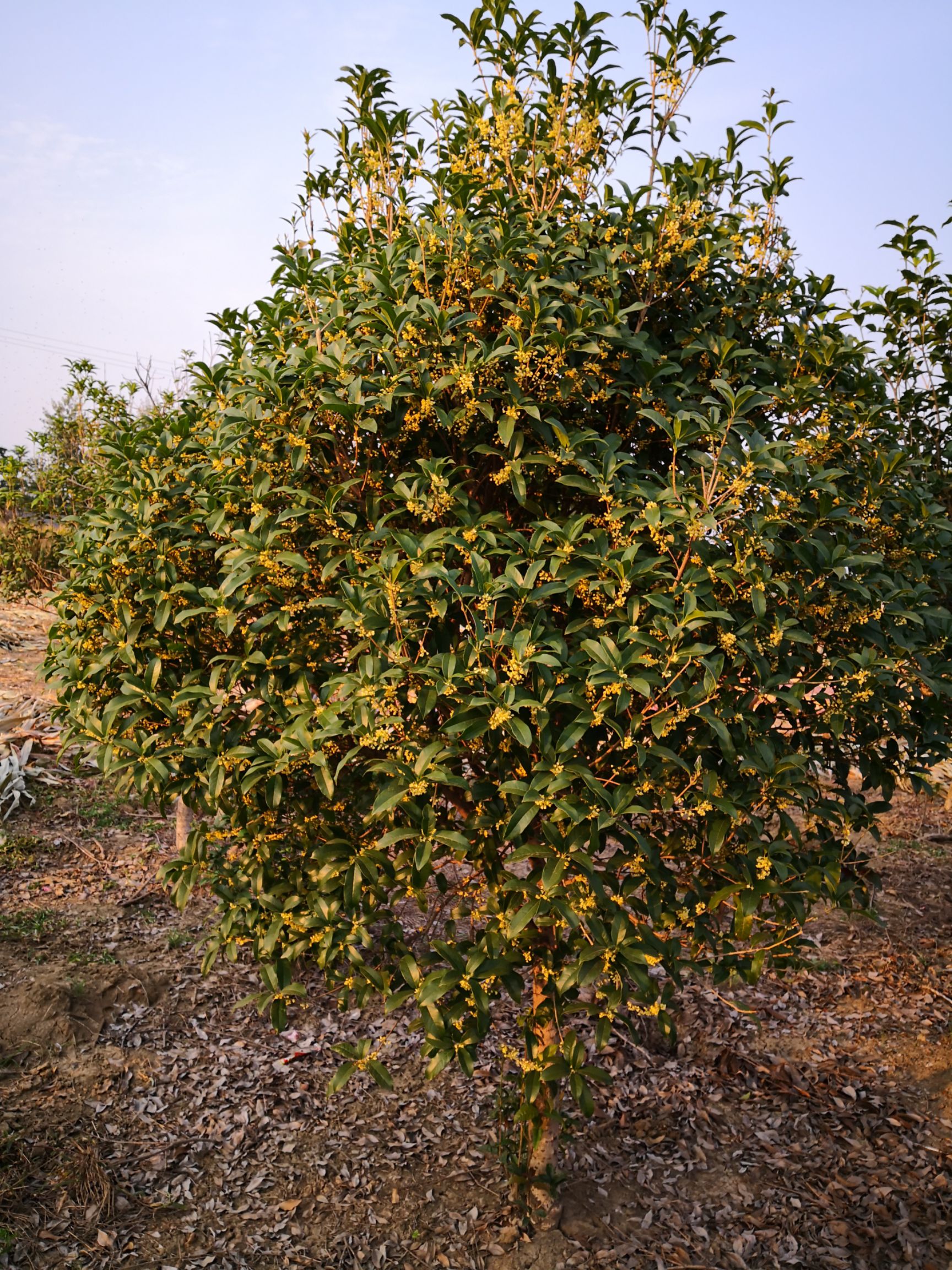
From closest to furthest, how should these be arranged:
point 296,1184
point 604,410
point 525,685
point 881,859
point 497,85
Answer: point 525,685, point 604,410, point 497,85, point 296,1184, point 881,859

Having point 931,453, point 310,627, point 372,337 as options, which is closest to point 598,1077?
point 310,627

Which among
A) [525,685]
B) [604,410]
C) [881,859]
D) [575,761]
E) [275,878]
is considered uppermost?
[604,410]

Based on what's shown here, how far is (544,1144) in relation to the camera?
3625 mm

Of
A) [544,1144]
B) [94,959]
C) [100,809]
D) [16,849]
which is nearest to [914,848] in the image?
[544,1144]

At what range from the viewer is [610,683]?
2385 millimetres

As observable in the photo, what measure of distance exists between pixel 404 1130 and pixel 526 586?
2.88m

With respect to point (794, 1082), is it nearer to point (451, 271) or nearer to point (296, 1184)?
point (296, 1184)

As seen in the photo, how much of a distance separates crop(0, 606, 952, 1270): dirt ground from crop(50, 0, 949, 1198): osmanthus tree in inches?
28.5

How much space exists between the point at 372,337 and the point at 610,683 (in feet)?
4.21

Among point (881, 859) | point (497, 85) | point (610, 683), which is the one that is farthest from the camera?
point (881, 859)

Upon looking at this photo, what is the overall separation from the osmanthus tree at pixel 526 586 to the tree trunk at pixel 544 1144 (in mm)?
136

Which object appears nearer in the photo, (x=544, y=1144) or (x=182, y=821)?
(x=544, y=1144)

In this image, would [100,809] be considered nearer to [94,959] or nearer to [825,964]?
[94,959]

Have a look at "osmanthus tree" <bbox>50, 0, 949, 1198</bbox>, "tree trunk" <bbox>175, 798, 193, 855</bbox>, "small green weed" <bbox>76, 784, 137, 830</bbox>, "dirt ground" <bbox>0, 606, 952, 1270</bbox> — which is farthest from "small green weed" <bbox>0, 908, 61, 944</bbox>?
"osmanthus tree" <bbox>50, 0, 949, 1198</bbox>
